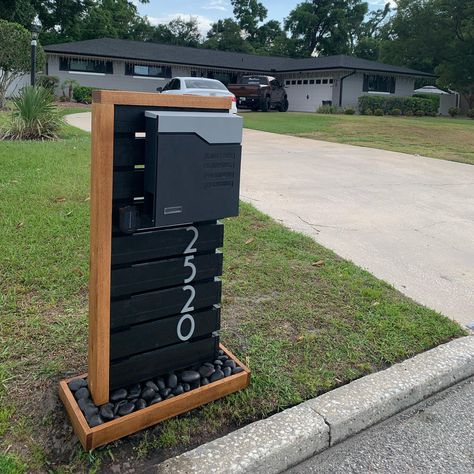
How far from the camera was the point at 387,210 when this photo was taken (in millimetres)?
6652

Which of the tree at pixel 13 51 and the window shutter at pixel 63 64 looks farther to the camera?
the window shutter at pixel 63 64

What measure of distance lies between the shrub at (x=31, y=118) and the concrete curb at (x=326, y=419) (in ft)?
32.6

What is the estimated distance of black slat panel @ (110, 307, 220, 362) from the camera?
2.36 m

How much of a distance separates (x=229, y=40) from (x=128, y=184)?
57529mm

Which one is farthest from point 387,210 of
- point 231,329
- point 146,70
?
point 146,70

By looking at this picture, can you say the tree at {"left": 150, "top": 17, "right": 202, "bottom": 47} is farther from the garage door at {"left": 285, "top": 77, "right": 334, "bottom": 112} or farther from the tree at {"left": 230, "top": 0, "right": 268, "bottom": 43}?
the garage door at {"left": 285, "top": 77, "right": 334, "bottom": 112}

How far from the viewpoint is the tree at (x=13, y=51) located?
18250 millimetres

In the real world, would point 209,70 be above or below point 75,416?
above

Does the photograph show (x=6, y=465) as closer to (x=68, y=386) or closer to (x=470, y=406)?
(x=68, y=386)

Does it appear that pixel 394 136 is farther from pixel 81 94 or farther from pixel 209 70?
pixel 209 70

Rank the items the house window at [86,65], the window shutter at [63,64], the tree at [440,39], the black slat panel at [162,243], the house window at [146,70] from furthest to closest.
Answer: the tree at [440,39]
the house window at [146,70]
the house window at [86,65]
the window shutter at [63,64]
the black slat panel at [162,243]

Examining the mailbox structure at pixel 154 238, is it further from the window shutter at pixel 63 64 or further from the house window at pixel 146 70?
the house window at pixel 146 70

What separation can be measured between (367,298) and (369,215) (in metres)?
2.74

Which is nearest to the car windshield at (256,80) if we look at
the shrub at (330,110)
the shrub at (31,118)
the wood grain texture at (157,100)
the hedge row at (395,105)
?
the shrub at (330,110)
